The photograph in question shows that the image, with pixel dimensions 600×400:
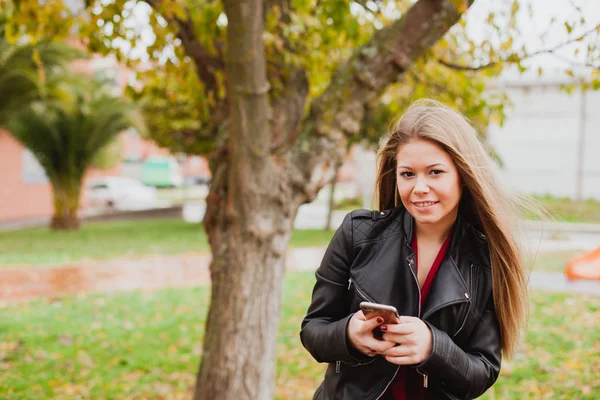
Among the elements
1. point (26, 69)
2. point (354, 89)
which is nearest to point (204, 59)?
point (354, 89)

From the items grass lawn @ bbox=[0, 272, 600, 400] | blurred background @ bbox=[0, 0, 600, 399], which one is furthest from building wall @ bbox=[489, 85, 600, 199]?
grass lawn @ bbox=[0, 272, 600, 400]

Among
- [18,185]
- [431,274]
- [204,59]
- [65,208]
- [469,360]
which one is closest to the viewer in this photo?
[469,360]

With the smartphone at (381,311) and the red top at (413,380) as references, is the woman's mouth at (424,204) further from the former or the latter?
the smartphone at (381,311)

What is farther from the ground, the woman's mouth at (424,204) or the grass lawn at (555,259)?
the woman's mouth at (424,204)

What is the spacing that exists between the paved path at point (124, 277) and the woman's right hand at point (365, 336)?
27.1 feet

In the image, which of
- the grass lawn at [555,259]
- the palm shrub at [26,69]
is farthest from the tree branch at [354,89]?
the palm shrub at [26,69]

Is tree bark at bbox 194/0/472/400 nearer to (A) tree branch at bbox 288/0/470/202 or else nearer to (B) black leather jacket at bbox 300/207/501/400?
(A) tree branch at bbox 288/0/470/202

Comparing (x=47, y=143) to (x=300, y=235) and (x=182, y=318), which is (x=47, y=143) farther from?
(x=182, y=318)

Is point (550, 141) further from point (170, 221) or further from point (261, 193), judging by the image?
point (261, 193)

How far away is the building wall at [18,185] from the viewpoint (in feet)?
68.9

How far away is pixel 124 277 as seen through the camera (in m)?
10.7

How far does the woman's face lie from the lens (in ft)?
5.73

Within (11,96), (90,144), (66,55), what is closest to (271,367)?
(66,55)

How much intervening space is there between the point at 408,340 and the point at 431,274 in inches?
11.4
